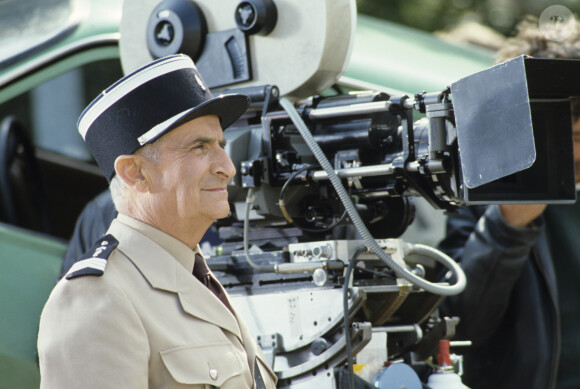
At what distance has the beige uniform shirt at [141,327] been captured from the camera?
201 centimetres

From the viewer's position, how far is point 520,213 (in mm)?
3443

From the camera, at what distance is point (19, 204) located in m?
4.70

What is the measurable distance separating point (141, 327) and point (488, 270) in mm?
1799

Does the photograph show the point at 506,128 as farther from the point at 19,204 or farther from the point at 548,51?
the point at 19,204

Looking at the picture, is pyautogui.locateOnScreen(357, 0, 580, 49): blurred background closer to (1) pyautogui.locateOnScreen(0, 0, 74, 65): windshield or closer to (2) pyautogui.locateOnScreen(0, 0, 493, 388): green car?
(2) pyautogui.locateOnScreen(0, 0, 493, 388): green car

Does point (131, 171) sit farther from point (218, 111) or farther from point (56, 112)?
A: point (56, 112)

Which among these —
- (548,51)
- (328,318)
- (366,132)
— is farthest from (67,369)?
(548,51)

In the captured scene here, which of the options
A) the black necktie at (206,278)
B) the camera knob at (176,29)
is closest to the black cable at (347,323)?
the black necktie at (206,278)

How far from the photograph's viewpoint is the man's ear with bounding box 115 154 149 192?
92.0 inches

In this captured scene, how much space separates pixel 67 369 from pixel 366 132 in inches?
49.3

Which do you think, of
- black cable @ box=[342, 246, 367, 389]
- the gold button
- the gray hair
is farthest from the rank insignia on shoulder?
black cable @ box=[342, 246, 367, 389]

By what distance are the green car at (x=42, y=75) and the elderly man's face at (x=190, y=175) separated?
5.21 feet

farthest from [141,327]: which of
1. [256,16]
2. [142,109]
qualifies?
[256,16]

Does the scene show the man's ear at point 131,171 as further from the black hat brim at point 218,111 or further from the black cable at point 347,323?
the black cable at point 347,323
